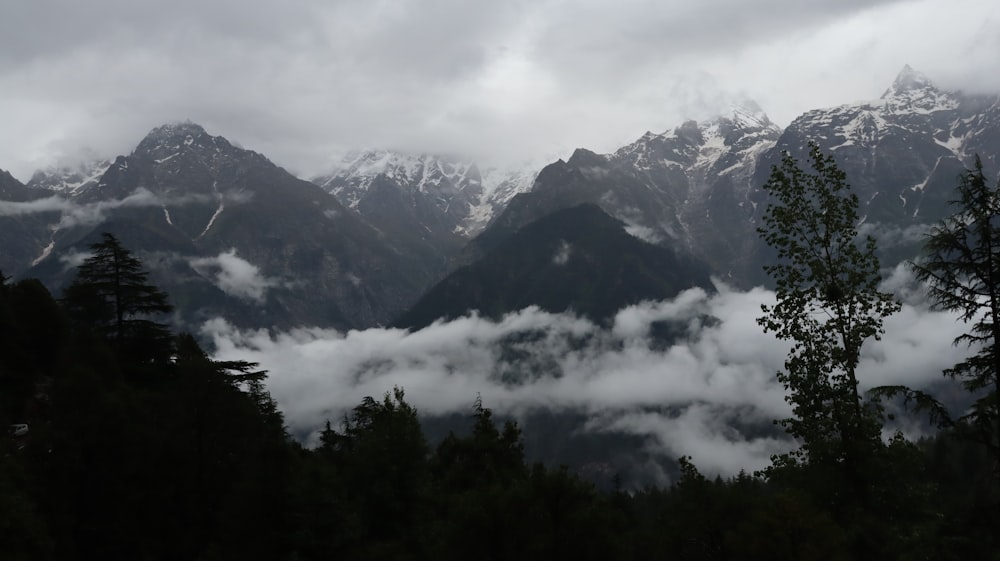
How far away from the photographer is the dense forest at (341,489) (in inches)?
946

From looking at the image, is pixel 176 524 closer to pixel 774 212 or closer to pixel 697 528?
pixel 774 212

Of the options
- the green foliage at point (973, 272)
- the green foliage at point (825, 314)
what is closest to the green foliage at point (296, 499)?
the green foliage at point (825, 314)

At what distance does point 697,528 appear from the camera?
66.8 metres

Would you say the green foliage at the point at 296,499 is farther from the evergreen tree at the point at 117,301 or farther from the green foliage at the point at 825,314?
the evergreen tree at the point at 117,301

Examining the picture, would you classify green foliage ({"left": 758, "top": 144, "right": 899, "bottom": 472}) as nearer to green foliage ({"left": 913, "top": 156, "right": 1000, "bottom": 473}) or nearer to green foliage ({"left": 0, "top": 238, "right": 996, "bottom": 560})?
green foliage ({"left": 0, "top": 238, "right": 996, "bottom": 560})

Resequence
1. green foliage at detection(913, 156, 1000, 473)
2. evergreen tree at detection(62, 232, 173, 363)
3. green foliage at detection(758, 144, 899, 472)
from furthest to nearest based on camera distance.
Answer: evergreen tree at detection(62, 232, 173, 363) → green foliage at detection(913, 156, 1000, 473) → green foliage at detection(758, 144, 899, 472)

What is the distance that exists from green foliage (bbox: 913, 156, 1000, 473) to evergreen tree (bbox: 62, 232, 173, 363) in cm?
6037

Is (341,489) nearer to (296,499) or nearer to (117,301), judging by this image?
(296,499)

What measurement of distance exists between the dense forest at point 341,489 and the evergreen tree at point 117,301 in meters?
5.05

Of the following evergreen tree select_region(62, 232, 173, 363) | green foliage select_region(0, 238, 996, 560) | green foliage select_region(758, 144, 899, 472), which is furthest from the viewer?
evergreen tree select_region(62, 232, 173, 363)

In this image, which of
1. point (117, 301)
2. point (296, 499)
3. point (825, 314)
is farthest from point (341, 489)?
point (117, 301)

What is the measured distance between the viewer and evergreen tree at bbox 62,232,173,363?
65375 millimetres

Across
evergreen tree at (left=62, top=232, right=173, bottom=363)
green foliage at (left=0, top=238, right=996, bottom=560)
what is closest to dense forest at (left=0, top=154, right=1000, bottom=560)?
green foliage at (left=0, top=238, right=996, bottom=560)

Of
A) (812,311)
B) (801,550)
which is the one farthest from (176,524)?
(812,311)
